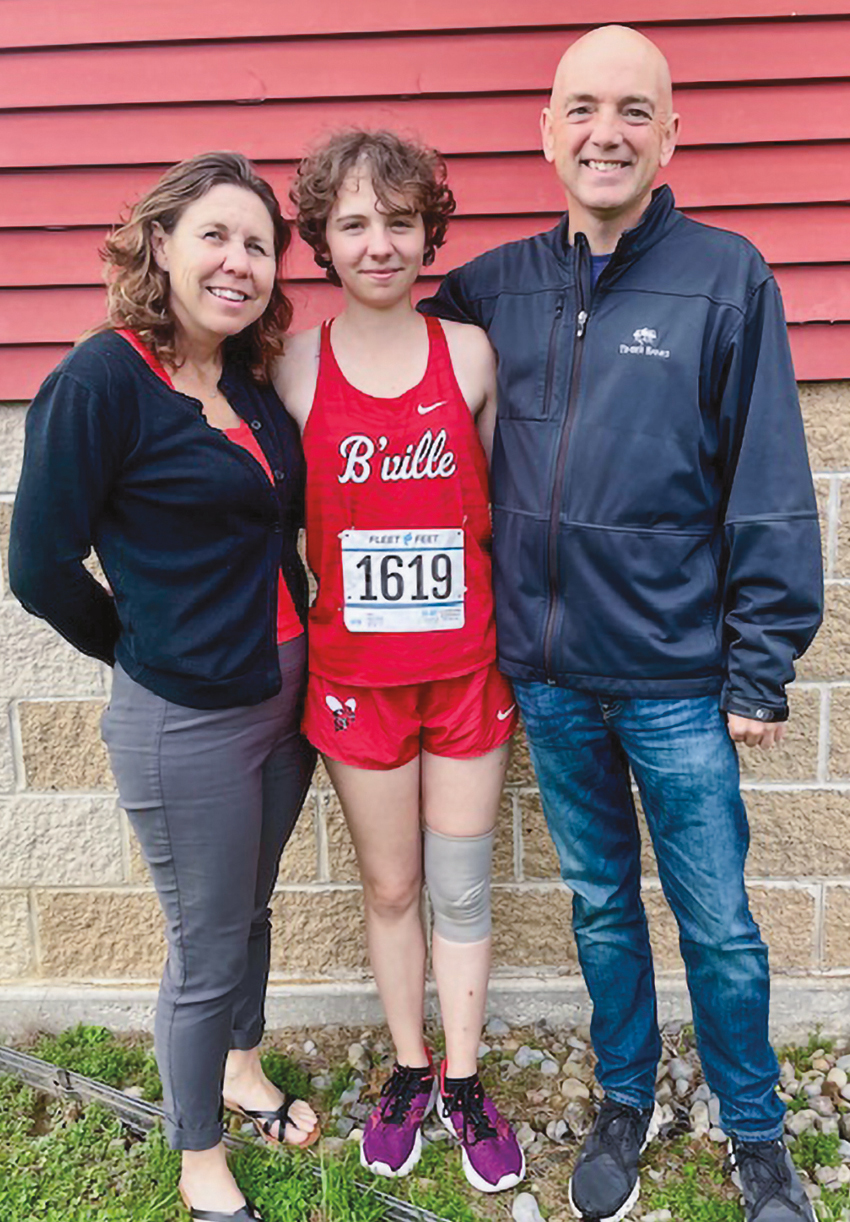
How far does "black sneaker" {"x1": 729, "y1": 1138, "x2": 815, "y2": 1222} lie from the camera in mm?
2273

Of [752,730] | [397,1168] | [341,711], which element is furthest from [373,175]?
[397,1168]

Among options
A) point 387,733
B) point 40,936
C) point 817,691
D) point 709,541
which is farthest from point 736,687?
point 40,936

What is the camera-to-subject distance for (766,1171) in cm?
230

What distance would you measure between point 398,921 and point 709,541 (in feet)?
3.48

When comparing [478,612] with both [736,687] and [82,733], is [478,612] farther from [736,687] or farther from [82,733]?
[82,733]

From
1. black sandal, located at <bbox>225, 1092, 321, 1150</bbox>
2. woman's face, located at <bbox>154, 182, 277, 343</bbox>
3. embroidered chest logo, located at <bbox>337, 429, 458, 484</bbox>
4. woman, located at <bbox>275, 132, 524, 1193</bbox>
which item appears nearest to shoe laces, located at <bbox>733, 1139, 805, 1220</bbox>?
woman, located at <bbox>275, 132, 524, 1193</bbox>

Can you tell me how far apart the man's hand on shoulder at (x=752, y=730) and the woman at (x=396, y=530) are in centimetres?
47

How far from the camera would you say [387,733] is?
224 cm

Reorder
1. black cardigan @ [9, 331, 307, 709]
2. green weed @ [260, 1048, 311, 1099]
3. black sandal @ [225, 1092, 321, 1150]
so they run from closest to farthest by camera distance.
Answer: black cardigan @ [9, 331, 307, 709] → black sandal @ [225, 1092, 321, 1150] → green weed @ [260, 1048, 311, 1099]

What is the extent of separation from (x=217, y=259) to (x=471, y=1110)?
1879mm

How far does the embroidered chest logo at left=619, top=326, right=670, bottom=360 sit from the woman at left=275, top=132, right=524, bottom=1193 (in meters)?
0.31

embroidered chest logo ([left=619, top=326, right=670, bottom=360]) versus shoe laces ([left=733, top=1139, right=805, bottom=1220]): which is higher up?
embroidered chest logo ([left=619, top=326, right=670, bottom=360])

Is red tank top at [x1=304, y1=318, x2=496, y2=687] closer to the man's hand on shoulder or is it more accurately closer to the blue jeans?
the blue jeans

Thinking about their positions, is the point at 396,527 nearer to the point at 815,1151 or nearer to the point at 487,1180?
the point at 487,1180
